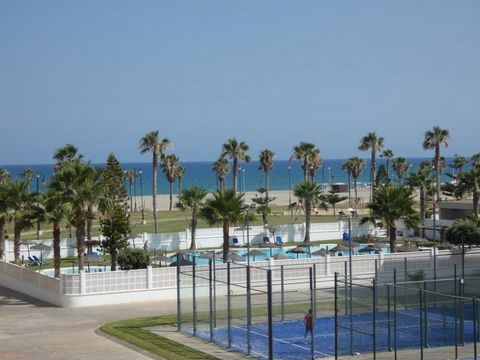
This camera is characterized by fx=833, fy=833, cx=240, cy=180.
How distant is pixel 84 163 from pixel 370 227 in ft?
111

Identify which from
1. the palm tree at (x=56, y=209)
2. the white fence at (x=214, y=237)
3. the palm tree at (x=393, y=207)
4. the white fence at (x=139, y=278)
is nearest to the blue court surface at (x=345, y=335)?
the white fence at (x=139, y=278)

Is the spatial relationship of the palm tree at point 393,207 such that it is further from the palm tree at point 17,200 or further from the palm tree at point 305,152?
the palm tree at point 305,152

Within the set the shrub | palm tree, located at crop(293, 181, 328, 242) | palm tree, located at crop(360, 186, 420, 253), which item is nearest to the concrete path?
the shrub

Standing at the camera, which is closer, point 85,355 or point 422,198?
point 85,355

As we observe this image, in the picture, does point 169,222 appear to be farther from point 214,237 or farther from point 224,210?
point 224,210

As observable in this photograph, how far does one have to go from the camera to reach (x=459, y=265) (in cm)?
4444

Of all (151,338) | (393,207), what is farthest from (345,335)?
(393,207)

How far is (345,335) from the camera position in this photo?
28.3 meters

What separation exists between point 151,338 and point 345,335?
6.96 m

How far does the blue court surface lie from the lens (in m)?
27.6

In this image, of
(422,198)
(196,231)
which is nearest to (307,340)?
(196,231)

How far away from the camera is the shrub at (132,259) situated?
40.2 m

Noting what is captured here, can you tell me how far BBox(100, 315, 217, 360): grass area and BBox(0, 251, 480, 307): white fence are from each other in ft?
14.5

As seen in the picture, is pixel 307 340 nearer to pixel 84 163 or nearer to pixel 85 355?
pixel 85 355
